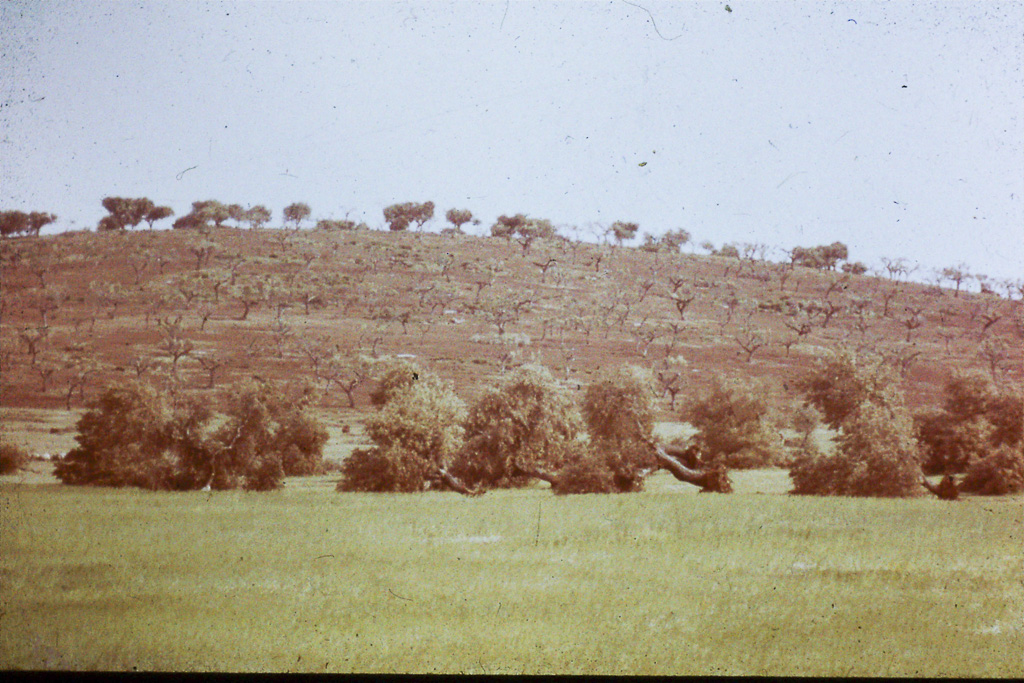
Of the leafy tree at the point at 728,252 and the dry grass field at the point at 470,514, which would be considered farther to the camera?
the leafy tree at the point at 728,252

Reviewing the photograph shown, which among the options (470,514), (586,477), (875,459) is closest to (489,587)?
(470,514)

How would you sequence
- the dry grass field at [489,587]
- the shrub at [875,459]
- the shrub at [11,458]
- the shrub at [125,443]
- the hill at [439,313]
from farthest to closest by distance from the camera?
the shrub at [875,459], the hill at [439,313], the shrub at [125,443], the shrub at [11,458], the dry grass field at [489,587]

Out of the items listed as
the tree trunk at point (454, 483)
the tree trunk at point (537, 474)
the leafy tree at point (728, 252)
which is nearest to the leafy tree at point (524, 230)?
the leafy tree at point (728, 252)

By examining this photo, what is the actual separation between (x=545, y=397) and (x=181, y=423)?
492cm

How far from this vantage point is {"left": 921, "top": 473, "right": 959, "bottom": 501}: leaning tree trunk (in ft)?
A: 35.0

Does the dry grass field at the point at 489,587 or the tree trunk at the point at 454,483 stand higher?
the tree trunk at the point at 454,483

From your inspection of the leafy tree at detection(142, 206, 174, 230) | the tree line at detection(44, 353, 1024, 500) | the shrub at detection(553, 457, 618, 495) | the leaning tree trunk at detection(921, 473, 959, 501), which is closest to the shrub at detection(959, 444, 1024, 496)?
the tree line at detection(44, 353, 1024, 500)

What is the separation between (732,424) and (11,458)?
32.2 feet

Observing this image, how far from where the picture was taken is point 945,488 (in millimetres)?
10766

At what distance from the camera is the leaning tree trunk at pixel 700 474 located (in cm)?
1112

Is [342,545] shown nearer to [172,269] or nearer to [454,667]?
[454,667]

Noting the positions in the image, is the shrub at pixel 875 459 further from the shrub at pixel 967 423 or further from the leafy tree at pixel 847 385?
the shrub at pixel 967 423

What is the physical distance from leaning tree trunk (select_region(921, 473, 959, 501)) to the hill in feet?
3.67

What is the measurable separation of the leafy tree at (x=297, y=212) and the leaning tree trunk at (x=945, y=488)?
9.49 m
